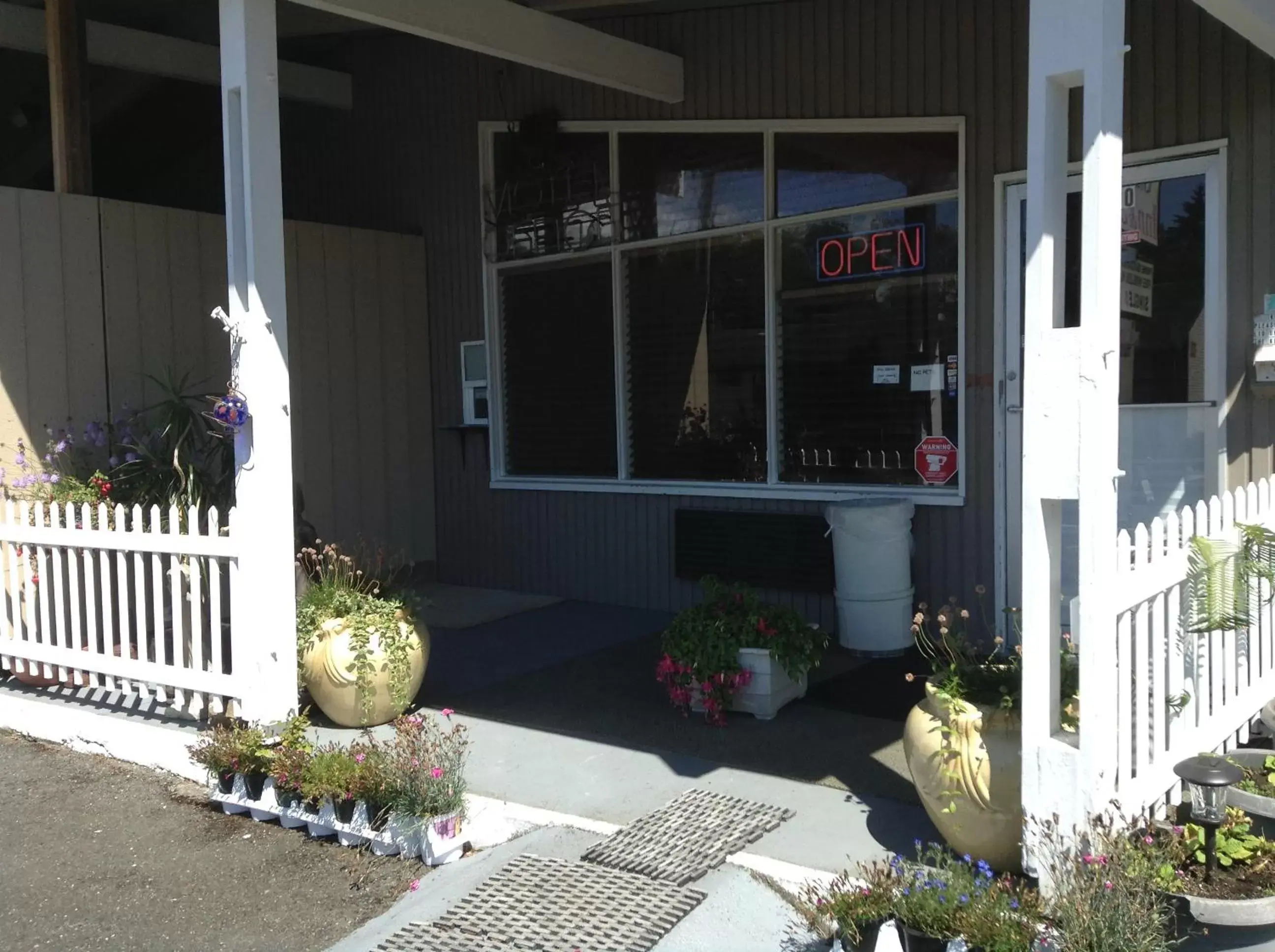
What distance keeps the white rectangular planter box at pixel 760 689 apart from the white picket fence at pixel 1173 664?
1.64 m

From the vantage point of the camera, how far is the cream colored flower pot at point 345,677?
5043 mm

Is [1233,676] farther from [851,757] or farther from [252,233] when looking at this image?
[252,233]

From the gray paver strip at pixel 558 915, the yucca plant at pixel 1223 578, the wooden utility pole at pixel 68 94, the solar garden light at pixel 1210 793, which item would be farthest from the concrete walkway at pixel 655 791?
the wooden utility pole at pixel 68 94

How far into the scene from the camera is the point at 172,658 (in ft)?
18.4

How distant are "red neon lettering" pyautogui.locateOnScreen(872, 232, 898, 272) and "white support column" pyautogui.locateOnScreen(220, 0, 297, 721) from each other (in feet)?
10.4

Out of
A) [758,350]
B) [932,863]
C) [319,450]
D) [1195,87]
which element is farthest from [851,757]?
[319,450]

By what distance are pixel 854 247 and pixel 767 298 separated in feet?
2.03

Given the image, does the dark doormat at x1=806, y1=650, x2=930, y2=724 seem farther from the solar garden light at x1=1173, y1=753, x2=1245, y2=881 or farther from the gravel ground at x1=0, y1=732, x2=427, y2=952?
the gravel ground at x1=0, y1=732, x2=427, y2=952

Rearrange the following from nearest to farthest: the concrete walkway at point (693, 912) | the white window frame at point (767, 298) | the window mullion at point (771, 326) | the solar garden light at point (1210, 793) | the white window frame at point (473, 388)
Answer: the solar garden light at point (1210, 793) < the concrete walkway at point (693, 912) < the white window frame at point (767, 298) < the window mullion at point (771, 326) < the white window frame at point (473, 388)

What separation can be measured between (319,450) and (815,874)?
521 centimetres

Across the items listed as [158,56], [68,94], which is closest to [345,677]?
[68,94]

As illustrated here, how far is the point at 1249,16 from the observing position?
4.08 meters

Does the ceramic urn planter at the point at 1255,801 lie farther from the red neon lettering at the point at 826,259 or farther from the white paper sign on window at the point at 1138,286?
the red neon lettering at the point at 826,259

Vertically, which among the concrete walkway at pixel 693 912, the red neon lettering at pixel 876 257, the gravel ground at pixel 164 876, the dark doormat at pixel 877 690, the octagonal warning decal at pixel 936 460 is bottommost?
the gravel ground at pixel 164 876
